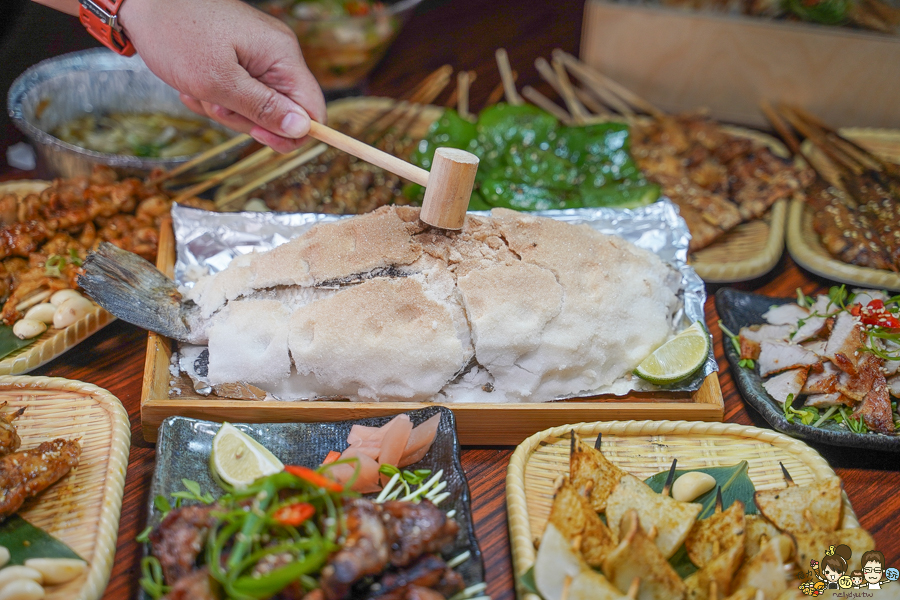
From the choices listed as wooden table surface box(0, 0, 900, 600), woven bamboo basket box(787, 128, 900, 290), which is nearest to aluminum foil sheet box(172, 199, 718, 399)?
wooden table surface box(0, 0, 900, 600)

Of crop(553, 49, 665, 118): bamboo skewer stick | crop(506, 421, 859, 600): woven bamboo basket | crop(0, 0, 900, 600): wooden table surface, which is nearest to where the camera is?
crop(0, 0, 900, 600): wooden table surface

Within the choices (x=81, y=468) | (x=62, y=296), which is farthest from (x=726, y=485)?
(x=62, y=296)

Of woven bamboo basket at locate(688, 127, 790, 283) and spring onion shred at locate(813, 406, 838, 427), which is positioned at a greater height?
woven bamboo basket at locate(688, 127, 790, 283)

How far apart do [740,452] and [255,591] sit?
192 centimetres

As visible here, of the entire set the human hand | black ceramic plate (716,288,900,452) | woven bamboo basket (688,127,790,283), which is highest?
the human hand

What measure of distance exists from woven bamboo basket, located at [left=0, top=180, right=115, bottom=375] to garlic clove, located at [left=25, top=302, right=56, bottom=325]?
0.05 meters

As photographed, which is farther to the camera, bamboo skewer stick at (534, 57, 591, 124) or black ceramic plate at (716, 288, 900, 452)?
bamboo skewer stick at (534, 57, 591, 124)

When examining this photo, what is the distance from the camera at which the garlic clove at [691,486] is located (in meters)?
2.38

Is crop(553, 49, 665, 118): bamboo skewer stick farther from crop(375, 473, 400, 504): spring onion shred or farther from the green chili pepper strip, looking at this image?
the green chili pepper strip

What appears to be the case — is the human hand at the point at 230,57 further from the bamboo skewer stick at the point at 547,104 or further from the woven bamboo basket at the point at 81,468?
the bamboo skewer stick at the point at 547,104

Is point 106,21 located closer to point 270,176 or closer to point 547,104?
point 270,176

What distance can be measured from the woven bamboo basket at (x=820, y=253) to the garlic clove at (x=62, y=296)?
3.93 metres

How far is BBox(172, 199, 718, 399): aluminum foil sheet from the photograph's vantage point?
10.8 ft

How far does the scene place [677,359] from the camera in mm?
2873
